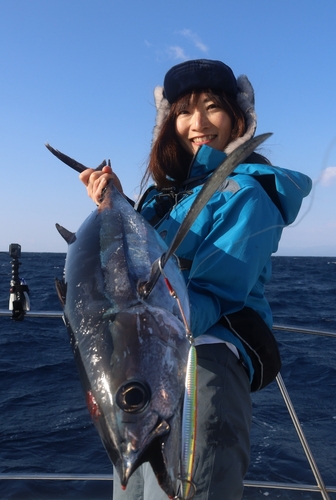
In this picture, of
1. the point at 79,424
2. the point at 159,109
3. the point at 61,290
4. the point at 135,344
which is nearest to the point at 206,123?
the point at 159,109

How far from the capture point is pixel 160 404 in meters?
0.98

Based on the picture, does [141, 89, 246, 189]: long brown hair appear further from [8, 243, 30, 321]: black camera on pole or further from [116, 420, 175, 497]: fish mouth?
[116, 420, 175, 497]: fish mouth

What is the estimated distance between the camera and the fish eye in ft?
3.18

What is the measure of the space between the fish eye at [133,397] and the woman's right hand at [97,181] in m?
1.05

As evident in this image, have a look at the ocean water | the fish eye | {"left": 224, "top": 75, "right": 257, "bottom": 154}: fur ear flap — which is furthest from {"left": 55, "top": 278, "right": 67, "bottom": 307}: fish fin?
the ocean water

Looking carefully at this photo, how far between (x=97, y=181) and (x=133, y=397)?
120cm

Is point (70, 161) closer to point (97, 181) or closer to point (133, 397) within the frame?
point (97, 181)

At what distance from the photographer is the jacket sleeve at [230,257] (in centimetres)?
152

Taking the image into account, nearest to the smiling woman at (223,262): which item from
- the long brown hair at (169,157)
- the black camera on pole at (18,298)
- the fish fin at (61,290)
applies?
the long brown hair at (169,157)

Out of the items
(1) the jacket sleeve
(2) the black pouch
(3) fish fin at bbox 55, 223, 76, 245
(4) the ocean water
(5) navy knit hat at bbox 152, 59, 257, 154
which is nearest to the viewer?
(1) the jacket sleeve

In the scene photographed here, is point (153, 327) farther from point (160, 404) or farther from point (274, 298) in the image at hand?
point (274, 298)

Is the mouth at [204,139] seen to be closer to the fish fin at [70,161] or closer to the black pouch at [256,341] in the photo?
the fish fin at [70,161]

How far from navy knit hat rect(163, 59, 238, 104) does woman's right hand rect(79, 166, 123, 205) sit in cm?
58

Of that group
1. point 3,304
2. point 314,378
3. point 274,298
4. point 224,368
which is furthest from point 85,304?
point 274,298
